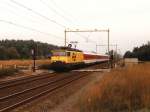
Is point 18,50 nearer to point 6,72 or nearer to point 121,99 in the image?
point 6,72

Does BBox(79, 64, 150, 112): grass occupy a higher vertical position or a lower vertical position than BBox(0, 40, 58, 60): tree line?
lower

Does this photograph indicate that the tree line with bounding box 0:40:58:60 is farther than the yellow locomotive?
Yes

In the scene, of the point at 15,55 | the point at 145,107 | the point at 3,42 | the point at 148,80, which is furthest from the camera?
the point at 3,42

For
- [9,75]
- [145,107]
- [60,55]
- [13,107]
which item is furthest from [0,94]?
[60,55]

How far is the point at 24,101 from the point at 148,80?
6.25 metres

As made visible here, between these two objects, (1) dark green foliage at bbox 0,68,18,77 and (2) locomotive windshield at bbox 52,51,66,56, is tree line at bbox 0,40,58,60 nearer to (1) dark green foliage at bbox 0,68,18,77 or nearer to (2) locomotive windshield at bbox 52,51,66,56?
(2) locomotive windshield at bbox 52,51,66,56

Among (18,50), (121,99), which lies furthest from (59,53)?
(18,50)

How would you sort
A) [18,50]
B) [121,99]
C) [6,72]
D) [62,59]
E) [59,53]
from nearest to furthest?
[121,99]
[6,72]
[62,59]
[59,53]
[18,50]

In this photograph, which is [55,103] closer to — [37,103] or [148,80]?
[37,103]

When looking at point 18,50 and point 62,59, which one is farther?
point 18,50

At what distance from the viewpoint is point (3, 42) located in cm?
15950

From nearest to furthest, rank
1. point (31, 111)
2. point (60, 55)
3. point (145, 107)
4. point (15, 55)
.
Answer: point (145, 107)
point (31, 111)
point (60, 55)
point (15, 55)

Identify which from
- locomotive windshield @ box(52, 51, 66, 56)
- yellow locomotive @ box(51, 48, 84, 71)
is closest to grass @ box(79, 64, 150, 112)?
yellow locomotive @ box(51, 48, 84, 71)

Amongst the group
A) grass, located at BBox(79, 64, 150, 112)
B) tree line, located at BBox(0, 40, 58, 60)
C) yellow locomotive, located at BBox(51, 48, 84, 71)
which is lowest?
grass, located at BBox(79, 64, 150, 112)
